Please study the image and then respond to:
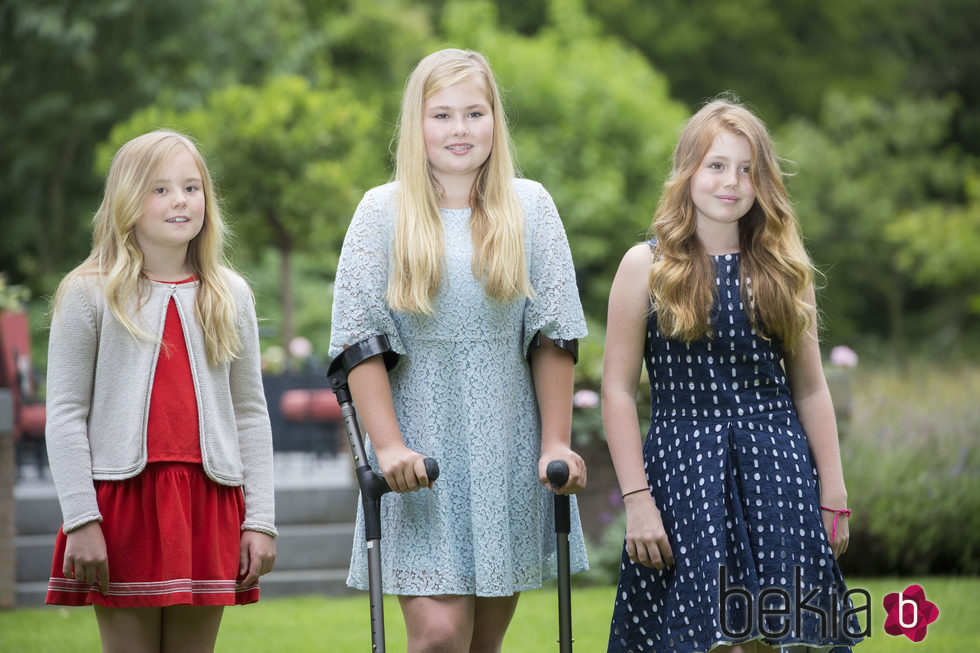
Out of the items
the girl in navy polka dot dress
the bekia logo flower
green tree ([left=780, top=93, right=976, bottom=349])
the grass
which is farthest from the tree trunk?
green tree ([left=780, top=93, right=976, bottom=349])

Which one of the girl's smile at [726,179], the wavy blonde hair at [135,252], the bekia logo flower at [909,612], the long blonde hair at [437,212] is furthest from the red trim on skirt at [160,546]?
the bekia logo flower at [909,612]

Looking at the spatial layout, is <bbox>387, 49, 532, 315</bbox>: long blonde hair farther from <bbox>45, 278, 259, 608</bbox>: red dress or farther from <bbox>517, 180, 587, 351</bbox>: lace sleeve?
<bbox>45, 278, 259, 608</bbox>: red dress

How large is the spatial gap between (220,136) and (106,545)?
34.8ft

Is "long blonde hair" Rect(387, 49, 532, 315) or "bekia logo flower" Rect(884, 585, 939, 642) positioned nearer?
"long blonde hair" Rect(387, 49, 532, 315)

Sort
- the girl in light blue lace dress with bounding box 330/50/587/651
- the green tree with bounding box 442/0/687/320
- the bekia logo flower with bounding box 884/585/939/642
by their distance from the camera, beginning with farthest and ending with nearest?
the green tree with bounding box 442/0/687/320, the bekia logo flower with bounding box 884/585/939/642, the girl in light blue lace dress with bounding box 330/50/587/651

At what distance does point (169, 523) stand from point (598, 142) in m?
17.2

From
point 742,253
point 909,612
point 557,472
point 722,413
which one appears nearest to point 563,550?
point 557,472

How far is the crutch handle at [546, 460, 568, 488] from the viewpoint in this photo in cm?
273

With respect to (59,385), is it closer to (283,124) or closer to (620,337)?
(620,337)

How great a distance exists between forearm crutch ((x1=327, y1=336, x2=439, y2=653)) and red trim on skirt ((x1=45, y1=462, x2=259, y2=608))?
0.43 m

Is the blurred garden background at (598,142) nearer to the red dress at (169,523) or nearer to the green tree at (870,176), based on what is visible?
the green tree at (870,176)

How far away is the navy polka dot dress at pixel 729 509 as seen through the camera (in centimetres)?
290

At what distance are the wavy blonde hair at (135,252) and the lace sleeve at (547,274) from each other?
82cm

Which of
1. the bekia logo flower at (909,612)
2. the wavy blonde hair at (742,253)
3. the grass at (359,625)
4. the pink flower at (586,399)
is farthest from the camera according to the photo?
the pink flower at (586,399)
